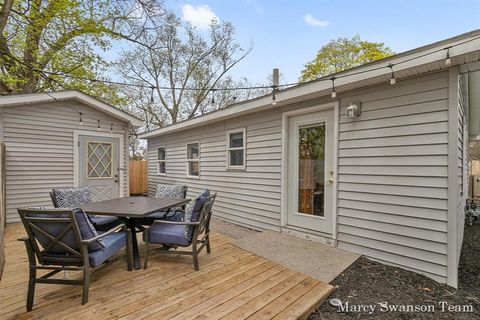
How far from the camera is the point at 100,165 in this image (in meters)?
6.06

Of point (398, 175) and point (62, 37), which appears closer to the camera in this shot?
point (398, 175)

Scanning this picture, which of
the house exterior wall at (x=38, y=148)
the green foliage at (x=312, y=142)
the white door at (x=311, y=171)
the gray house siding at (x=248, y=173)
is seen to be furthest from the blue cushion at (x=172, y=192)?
the house exterior wall at (x=38, y=148)

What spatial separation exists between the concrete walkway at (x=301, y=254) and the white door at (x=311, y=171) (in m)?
0.34

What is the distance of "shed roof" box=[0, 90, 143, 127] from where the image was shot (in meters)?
4.86

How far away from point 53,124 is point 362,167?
6448 millimetres

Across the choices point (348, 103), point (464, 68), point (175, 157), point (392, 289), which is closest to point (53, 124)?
point (175, 157)

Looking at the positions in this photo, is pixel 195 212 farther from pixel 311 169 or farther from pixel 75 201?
pixel 75 201

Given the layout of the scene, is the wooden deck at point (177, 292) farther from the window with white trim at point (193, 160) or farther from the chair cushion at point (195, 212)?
the window with white trim at point (193, 160)

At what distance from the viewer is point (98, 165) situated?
19.8ft

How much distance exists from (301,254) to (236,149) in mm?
2777

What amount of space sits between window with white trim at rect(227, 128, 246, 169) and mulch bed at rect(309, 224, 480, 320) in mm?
3023

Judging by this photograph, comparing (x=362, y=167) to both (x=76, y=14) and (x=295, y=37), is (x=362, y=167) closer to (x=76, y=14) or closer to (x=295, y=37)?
(x=295, y=37)

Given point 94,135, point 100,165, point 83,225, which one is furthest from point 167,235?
point 94,135

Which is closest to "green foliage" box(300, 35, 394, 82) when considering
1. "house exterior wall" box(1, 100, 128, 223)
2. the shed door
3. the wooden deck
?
the shed door
